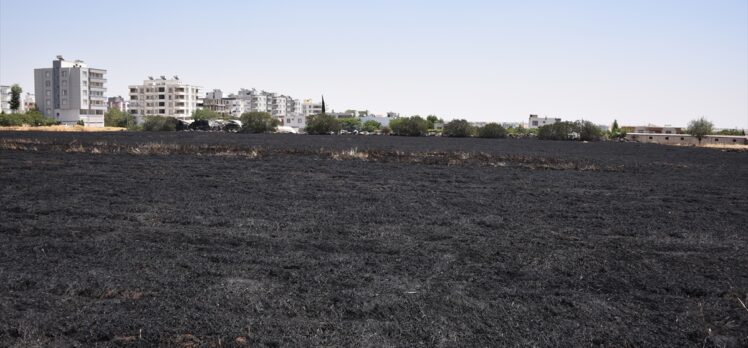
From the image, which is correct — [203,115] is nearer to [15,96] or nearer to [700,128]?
[15,96]

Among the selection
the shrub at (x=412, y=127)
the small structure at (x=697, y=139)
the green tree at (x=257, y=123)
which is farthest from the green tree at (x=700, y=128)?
the green tree at (x=257, y=123)

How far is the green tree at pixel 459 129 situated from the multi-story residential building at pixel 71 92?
239 ft

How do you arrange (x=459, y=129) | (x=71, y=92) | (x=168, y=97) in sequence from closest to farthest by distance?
(x=459, y=129)
(x=71, y=92)
(x=168, y=97)

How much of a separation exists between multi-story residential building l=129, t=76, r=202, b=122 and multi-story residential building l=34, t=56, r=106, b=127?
16897 millimetres

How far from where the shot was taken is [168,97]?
5517 inches

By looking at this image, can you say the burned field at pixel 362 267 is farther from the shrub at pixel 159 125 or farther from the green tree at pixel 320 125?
the green tree at pixel 320 125

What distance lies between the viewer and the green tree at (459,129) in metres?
83.1

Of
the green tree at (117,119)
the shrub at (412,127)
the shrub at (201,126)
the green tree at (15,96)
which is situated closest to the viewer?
the shrub at (201,126)

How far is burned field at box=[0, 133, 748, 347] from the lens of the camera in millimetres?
5309

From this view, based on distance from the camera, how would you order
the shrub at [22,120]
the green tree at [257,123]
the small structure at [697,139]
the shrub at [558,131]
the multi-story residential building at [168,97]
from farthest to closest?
the multi-story residential building at [168,97] < the small structure at [697,139] < the shrub at [22,120] < the green tree at [257,123] < the shrub at [558,131]

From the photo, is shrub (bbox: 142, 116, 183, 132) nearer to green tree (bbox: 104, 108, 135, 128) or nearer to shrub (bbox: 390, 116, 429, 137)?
shrub (bbox: 390, 116, 429, 137)

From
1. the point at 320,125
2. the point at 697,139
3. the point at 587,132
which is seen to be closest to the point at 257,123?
the point at 320,125

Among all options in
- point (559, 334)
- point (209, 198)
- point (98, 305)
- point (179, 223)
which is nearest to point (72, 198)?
point (209, 198)

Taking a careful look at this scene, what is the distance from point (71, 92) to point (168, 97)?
78.6 feet
